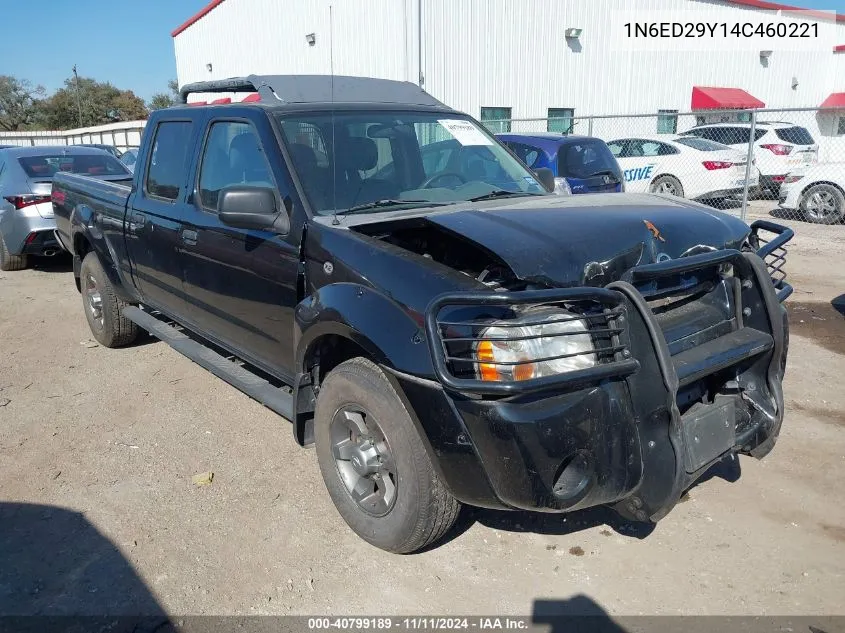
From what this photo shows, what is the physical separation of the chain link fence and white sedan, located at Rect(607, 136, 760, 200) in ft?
0.06

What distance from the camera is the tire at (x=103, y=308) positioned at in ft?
19.1

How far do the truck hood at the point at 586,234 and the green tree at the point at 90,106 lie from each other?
226 feet

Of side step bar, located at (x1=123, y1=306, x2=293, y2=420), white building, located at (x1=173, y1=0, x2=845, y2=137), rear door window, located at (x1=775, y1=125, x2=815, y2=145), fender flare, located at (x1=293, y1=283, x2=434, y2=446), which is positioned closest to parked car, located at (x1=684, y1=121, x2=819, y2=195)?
rear door window, located at (x1=775, y1=125, x2=815, y2=145)

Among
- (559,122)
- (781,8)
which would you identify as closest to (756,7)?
(781,8)

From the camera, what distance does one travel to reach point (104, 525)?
3.42m

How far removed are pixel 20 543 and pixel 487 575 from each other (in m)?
2.23

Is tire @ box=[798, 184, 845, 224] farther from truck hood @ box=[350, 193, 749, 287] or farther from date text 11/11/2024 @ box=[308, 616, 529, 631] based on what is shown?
date text 11/11/2024 @ box=[308, 616, 529, 631]

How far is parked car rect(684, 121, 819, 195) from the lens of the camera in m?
15.2

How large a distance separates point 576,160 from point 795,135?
9043 mm

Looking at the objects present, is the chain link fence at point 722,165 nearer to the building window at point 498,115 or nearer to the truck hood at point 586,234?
the building window at point 498,115

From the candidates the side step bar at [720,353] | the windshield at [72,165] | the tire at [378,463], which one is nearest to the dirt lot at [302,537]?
the tire at [378,463]

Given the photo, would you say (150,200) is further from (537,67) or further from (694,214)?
(537,67)

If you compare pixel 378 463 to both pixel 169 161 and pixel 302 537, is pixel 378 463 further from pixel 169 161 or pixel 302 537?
pixel 169 161

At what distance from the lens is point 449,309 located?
2.51 meters
